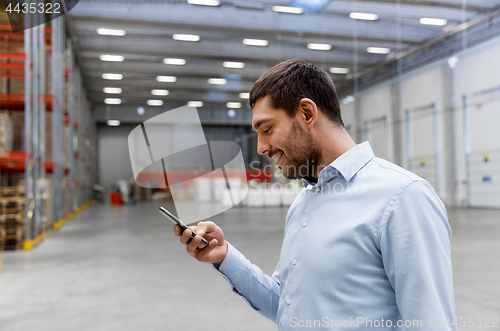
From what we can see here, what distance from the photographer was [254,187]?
58.8ft

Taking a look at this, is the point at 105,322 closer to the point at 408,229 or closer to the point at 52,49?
the point at 408,229

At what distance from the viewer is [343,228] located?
0.96m

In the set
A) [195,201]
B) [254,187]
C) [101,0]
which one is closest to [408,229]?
[195,201]

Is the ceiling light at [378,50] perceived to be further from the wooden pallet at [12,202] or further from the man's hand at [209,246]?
the man's hand at [209,246]

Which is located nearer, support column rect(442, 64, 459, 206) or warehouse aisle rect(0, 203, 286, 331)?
warehouse aisle rect(0, 203, 286, 331)

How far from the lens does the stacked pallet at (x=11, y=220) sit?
7461mm

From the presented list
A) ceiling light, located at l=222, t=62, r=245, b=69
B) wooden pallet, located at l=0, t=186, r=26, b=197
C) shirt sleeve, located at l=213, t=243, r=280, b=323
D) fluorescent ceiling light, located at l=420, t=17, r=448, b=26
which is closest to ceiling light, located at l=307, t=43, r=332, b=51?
ceiling light, located at l=222, t=62, r=245, b=69

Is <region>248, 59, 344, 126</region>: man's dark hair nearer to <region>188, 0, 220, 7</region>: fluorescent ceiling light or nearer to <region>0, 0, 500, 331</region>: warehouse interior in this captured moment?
<region>0, 0, 500, 331</region>: warehouse interior

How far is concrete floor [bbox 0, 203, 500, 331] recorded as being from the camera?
12.0ft

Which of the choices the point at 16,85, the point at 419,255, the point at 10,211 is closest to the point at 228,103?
the point at 16,85

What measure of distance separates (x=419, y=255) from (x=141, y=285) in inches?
182

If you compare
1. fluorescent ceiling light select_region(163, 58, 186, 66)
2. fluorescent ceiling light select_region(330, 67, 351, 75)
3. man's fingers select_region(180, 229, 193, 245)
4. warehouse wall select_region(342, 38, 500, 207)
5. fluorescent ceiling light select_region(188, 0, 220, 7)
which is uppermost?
fluorescent ceiling light select_region(188, 0, 220, 7)

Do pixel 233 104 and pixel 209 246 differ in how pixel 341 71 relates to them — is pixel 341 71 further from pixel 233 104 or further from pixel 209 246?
pixel 209 246

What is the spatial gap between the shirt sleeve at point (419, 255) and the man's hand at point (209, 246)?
1.71 ft
